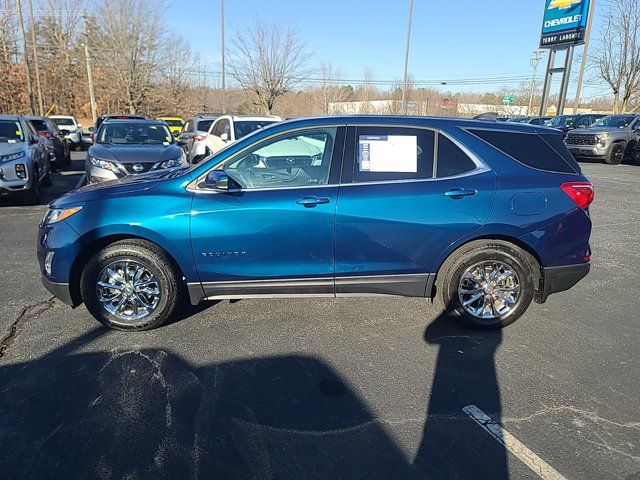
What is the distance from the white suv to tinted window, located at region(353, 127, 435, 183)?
7.82 m

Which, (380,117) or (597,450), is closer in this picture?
(597,450)

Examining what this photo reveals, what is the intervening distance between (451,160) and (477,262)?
35.6 inches

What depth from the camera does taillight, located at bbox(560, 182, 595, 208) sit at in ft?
12.1

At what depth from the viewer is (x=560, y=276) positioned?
382 cm

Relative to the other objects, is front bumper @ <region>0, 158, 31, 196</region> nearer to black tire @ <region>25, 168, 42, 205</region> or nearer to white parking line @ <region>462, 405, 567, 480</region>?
black tire @ <region>25, 168, 42, 205</region>

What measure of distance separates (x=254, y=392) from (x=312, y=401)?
40cm

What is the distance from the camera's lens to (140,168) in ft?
26.1

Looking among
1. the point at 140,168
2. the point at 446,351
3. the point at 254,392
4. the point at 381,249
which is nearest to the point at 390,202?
the point at 381,249

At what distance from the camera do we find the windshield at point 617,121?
61.3ft

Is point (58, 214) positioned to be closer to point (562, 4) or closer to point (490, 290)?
point (490, 290)

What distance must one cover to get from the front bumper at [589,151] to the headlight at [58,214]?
19.4 m

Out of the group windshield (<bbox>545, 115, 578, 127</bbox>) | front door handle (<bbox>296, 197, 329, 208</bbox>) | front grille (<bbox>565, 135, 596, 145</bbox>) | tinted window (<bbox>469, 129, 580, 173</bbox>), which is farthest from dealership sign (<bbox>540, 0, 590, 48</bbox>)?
front door handle (<bbox>296, 197, 329, 208</bbox>)

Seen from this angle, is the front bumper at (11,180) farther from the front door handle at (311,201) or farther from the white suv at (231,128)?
the front door handle at (311,201)

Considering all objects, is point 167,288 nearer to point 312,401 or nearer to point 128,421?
point 128,421
